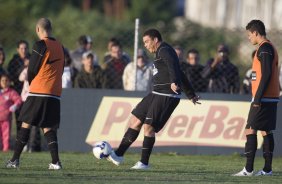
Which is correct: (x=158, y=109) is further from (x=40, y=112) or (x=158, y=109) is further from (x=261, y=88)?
(x=40, y=112)

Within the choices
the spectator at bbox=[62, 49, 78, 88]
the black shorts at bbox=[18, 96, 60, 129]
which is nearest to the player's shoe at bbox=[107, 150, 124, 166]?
the black shorts at bbox=[18, 96, 60, 129]

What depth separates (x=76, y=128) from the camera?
66.2 ft

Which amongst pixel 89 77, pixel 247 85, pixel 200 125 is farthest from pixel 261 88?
pixel 89 77

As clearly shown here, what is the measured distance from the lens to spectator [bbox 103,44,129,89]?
67.7ft

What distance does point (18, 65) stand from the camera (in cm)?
2034

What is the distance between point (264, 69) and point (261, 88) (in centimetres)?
27

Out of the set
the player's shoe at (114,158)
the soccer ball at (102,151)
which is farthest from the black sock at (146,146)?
the soccer ball at (102,151)

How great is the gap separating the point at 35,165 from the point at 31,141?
13.6 feet

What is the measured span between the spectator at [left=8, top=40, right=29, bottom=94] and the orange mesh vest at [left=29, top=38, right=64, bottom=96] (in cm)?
509

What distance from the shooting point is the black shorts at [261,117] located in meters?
15.1

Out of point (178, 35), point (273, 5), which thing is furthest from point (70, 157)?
point (273, 5)

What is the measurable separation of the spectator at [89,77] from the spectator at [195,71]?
1.65m

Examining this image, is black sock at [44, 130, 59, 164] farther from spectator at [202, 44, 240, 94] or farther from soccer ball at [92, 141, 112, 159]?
spectator at [202, 44, 240, 94]

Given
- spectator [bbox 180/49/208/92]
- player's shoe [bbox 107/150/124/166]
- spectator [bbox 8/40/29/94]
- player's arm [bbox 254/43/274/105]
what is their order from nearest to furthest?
player's arm [bbox 254/43/274/105]
player's shoe [bbox 107/150/124/166]
spectator [bbox 8/40/29/94]
spectator [bbox 180/49/208/92]
